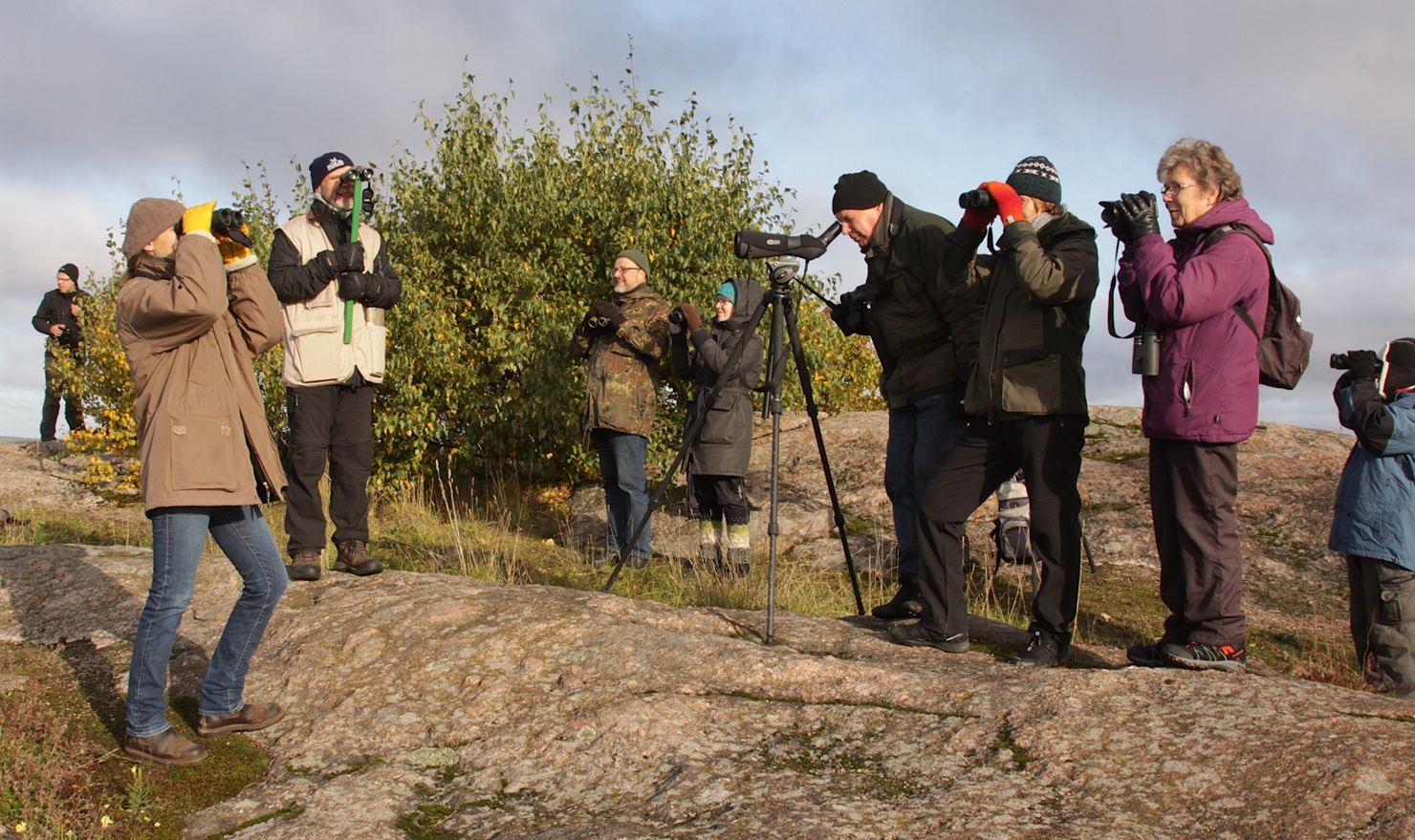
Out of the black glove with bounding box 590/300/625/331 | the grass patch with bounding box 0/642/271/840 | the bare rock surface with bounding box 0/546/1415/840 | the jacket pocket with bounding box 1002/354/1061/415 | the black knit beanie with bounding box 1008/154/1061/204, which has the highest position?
the black knit beanie with bounding box 1008/154/1061/204

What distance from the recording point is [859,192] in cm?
446

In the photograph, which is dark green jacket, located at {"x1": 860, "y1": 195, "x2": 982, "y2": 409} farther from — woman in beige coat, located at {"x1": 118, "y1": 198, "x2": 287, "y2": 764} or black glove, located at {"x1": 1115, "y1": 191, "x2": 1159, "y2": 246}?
woman in beige coat, located at {"x1": 118, "y1": 198, "x2": 287, "y2": 764}

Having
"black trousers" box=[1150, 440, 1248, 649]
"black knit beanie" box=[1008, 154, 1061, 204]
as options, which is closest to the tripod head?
"black knit beanie" box=[1008, 154, 1061, 204]

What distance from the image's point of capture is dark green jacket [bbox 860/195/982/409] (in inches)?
169

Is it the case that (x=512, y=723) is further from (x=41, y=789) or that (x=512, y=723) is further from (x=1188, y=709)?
(x=1188, y=709)

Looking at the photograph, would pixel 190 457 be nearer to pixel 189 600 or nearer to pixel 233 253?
pixel 189 600

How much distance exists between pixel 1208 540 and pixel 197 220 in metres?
3.54

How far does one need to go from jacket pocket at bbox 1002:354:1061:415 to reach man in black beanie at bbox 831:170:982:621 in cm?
45

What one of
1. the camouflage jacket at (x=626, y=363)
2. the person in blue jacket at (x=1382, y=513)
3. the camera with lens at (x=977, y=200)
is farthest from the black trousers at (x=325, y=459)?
the person in blue jacket at (x=1382, y=513)

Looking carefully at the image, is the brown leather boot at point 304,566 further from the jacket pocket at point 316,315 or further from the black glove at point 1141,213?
the black glove at point 1141,213

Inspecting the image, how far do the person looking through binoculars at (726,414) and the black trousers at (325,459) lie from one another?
2.28m

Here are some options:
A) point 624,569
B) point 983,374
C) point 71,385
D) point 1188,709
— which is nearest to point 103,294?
point 71,385

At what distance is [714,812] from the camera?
258cm

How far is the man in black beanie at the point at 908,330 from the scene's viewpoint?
433cm
